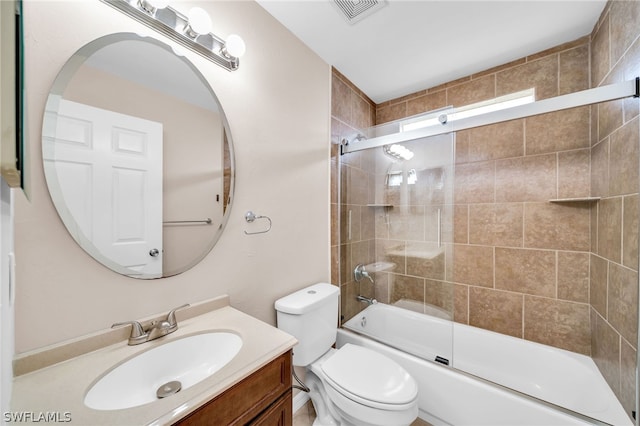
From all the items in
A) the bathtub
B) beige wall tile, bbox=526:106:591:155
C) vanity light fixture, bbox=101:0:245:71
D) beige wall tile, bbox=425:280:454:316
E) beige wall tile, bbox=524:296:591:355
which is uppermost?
vanity light fixture, bbox=101:0:245:71

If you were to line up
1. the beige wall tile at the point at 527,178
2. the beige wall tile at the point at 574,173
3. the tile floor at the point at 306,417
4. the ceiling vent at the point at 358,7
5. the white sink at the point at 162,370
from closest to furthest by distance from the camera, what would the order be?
the white sink at the point at 162,370 → the ceiling vent at the point at 358,7 → the tile floor at the point at 306,417 → the beige wall tile at the point at 574,173 → the beige wall tile at the point at 527,178

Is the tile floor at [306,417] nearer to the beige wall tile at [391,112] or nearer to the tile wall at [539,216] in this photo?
the tile wall at [539,216]

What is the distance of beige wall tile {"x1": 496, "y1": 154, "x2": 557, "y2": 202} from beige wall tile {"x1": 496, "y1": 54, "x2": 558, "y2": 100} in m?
0.48

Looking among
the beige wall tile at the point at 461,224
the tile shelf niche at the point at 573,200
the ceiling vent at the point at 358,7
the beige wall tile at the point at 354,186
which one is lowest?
the beige wall tile at the point at 461,224

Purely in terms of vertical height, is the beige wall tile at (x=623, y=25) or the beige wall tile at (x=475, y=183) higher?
the beige wall tile at (x=623, y=25)

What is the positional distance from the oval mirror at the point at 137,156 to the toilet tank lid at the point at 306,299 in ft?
1.84

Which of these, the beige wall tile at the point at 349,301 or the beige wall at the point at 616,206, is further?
the beige wall tile at the point at 349,301

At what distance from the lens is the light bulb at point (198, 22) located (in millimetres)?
1011

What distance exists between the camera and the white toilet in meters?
1.18

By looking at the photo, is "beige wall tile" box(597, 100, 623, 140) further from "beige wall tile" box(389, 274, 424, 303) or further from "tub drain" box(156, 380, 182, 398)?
"tub drain" box(156, 380, 182, 398)

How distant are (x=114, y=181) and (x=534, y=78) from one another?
2.71 metres

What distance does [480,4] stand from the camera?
4.59 ft

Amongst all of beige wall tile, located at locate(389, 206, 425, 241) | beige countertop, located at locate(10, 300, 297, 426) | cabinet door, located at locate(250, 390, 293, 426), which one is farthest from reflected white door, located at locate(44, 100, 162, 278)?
beige wall tile, located at locate(389, 206, 425, 241)

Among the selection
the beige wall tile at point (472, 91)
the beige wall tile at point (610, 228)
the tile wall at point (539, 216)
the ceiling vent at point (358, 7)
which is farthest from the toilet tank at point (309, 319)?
the beige wall tile at point (472, 91)
